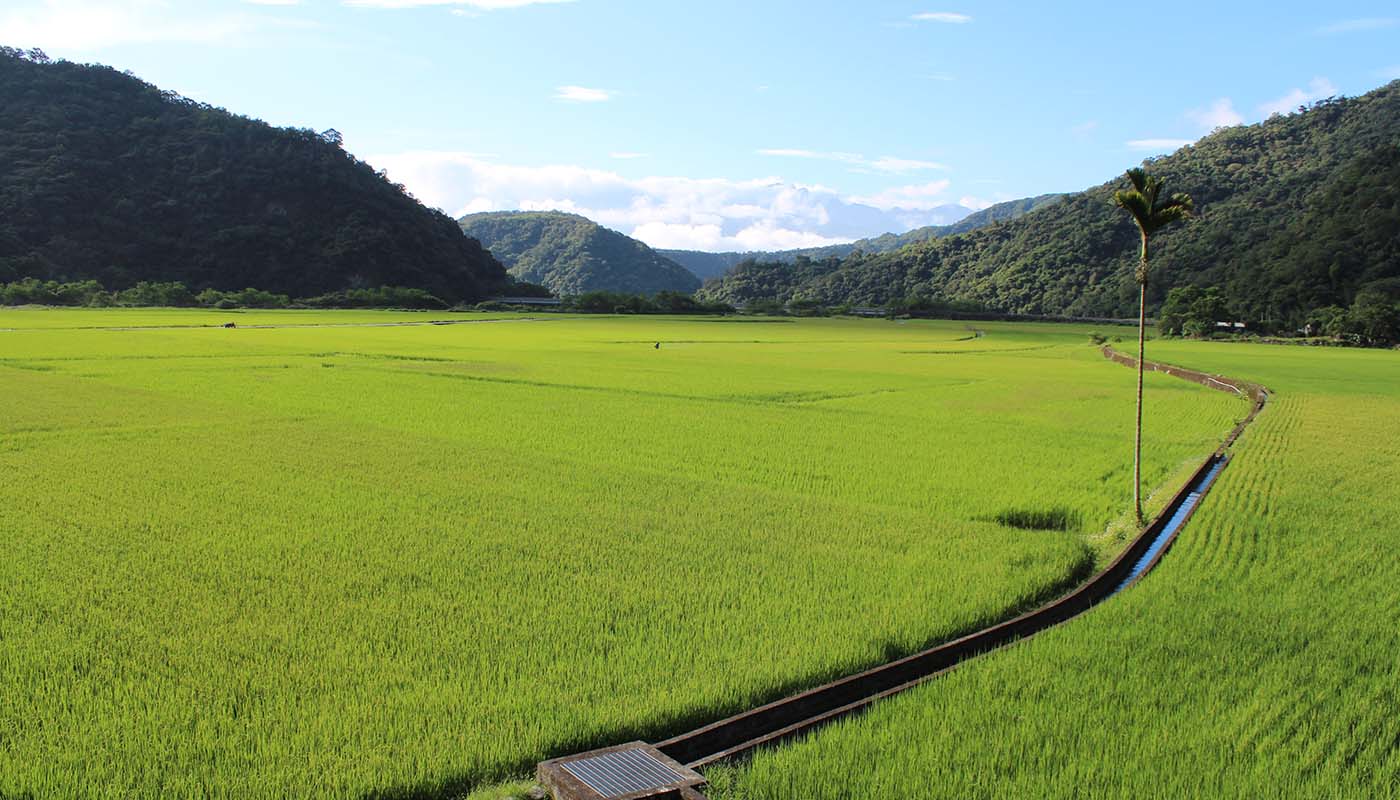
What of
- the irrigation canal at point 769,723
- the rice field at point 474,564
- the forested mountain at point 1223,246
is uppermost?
the forested mountain at point 1223,246

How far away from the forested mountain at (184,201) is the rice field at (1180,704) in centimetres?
7571

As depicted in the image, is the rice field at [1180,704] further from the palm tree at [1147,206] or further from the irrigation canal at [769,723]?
the palm tree at [1147,206]

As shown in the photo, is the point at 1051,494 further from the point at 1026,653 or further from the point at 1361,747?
the point at 1361,747

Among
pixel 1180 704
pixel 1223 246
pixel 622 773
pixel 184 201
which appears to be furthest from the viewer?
pixel 184 201

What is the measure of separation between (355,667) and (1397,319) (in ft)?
200

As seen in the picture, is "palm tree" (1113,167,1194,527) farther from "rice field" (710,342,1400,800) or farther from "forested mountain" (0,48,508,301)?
"forested mountain" (0,48,508,301)

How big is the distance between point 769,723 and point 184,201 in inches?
3372

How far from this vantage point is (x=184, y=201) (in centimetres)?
7650

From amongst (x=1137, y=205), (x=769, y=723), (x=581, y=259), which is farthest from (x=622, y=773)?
(x=581, y=259)

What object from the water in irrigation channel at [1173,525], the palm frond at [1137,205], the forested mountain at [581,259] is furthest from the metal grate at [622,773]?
the forested mountain at [581,259]

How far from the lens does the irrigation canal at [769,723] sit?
4.03m

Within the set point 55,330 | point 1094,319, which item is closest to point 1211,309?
point 1094,319

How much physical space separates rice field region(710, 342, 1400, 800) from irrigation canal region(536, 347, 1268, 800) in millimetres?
180

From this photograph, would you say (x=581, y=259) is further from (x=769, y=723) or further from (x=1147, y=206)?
(x=769, y=723)
